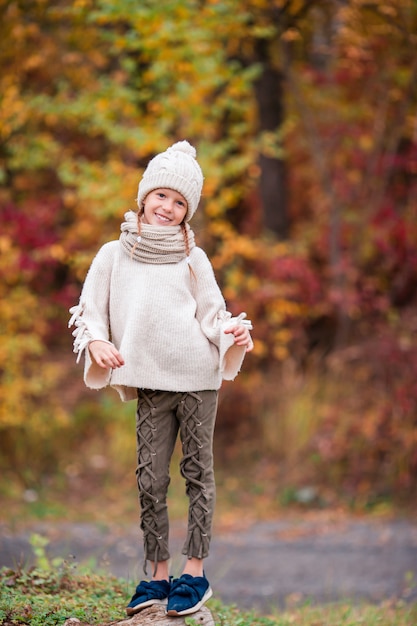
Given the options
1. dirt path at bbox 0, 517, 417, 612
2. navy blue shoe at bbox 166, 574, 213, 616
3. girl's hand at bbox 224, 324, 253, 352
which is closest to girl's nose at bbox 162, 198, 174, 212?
girl's hand at bbox 224, 324, 253, 352

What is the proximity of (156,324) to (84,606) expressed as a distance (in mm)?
1250

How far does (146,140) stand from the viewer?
7.78 meters

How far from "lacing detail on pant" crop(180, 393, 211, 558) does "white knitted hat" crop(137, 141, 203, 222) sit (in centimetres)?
79

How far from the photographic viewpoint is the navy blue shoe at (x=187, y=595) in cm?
323

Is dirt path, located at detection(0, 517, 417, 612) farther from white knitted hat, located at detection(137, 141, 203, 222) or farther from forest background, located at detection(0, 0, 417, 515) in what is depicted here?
white knitted hat, located at detection(137, 141, 203, 222)

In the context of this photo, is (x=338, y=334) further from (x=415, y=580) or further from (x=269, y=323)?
(x=415, y=580)

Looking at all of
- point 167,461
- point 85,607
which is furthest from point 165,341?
point 85,607

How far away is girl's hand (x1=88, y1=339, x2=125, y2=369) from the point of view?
10.2 ft

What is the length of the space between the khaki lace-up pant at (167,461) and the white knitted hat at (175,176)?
0.77 metres

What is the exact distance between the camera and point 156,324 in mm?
3281

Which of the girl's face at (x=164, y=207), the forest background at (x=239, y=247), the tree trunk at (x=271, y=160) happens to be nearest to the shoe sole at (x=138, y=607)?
the girl's face at (x=164, y=207)

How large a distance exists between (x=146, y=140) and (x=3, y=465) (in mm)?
3408

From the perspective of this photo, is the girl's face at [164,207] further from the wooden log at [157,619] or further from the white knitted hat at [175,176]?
the wooden log at [157,619]

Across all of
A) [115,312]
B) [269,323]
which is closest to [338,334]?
[269,323]
